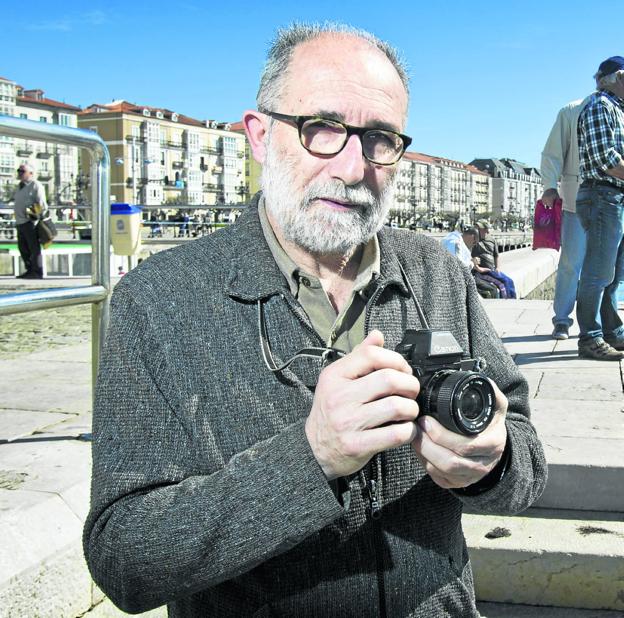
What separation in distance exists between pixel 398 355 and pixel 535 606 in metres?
1.85

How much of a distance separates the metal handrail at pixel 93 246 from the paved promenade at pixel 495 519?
54 cm

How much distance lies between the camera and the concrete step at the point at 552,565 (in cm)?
266

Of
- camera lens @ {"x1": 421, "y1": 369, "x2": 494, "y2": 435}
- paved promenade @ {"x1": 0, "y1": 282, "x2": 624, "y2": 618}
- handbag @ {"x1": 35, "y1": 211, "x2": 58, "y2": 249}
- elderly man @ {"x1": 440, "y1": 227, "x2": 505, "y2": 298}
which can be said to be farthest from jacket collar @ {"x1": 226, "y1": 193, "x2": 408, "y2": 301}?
handbag @ {"x1": 35, "y1": 211, "x2": 58, "y2": 249}

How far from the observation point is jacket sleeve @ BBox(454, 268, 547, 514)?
1.52 meters

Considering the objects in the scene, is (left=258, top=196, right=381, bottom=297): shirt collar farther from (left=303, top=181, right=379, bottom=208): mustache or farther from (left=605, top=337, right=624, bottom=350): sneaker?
(left=605, top=337, right=624, bottom=350): sneaker

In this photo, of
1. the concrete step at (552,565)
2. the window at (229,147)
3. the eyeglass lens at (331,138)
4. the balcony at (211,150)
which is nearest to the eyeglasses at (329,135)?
the eyeglass lens at (331,138)

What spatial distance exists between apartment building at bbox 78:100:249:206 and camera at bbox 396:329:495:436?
107 meters

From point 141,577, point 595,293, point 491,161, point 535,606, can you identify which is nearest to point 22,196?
point 595,293

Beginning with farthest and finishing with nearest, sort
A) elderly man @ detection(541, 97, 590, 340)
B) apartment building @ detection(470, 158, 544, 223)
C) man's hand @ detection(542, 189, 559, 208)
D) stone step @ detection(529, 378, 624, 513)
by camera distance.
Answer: apartment building @ detection(470, 158, 544, 223) → man's hand @ detection(542, 189, 559, 208) → elderly man @ detection(541, 97, 590, 340) → stone step @ detection(529, 378, 624, 513)

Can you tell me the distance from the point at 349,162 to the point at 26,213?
381 inches

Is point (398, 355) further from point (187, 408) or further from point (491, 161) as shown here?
point (491, 161)

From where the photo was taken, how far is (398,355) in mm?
1277

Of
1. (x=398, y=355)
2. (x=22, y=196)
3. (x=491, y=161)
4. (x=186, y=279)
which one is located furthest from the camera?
(x=491, y=161)

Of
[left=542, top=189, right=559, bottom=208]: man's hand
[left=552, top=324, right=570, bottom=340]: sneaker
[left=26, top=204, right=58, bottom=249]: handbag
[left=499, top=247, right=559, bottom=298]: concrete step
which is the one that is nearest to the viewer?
[left=542, top=189, right=559, bottom=208]: man's hand
